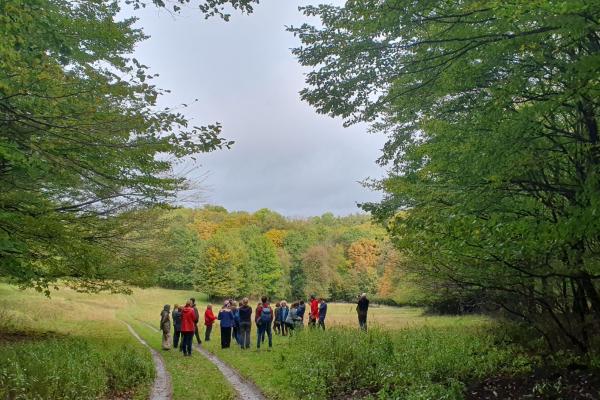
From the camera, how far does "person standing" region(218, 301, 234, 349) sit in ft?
48.4

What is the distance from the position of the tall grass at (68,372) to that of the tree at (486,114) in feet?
19.1

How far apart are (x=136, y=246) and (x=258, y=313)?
4.38 m

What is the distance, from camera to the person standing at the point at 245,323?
14562 millimetres

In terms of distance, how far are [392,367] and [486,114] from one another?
4889mm

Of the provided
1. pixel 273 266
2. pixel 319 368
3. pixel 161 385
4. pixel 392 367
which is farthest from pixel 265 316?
pixel 273 266

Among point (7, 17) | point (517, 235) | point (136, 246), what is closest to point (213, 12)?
point (7, 17)

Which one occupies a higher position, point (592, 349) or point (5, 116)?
point (5, 116)

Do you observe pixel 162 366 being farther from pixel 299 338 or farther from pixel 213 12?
pixel 213 12

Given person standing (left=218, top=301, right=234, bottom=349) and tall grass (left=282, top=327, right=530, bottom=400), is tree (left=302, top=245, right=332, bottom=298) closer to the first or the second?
person standing (left=218, top=301, right=234, bottom=349)

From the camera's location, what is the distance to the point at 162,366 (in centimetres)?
1198

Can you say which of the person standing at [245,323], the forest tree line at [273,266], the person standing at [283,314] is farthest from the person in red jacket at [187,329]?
the forest tree line at [273,266]

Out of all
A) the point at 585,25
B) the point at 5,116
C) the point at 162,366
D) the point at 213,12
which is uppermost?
the point at 213,12

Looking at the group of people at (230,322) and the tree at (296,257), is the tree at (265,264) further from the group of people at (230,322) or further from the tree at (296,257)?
the group of people at (230,322)

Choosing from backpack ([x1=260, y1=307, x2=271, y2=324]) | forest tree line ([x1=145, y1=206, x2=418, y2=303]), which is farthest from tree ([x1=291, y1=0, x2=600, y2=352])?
A: forest tree line ([x1=145, y1=206, x2=418, y2=303])
